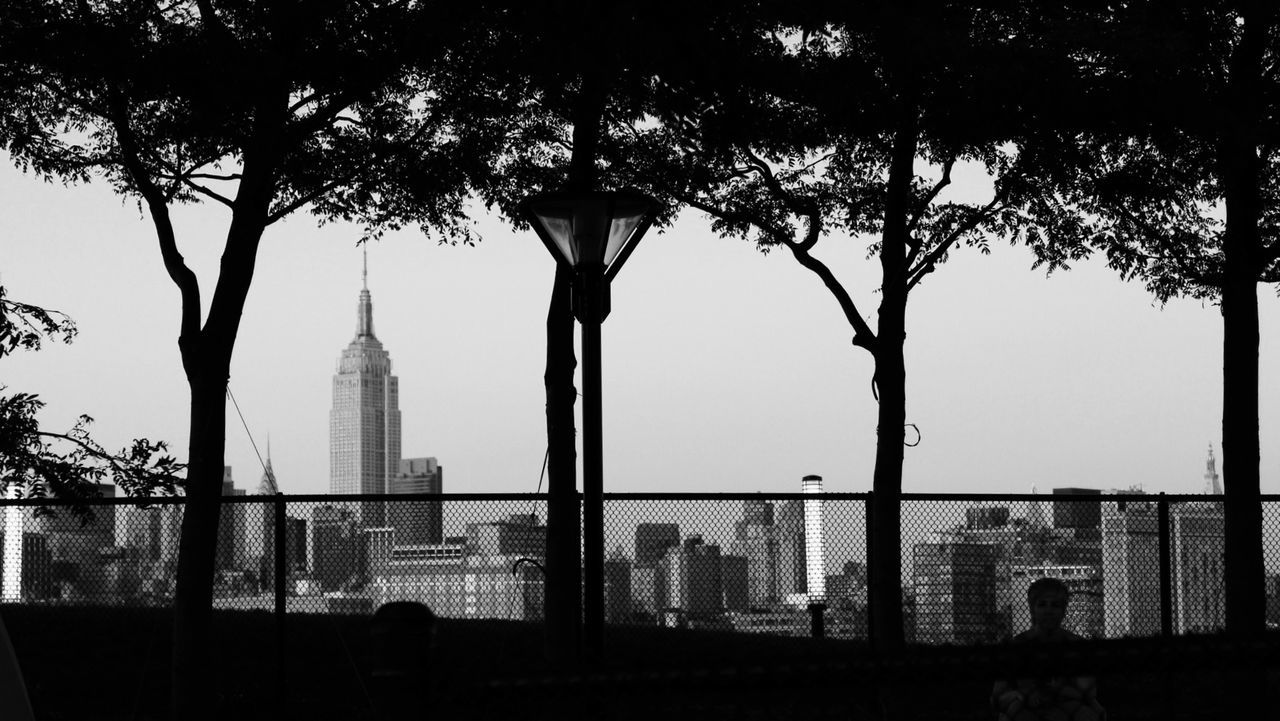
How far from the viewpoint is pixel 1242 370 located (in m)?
13.6

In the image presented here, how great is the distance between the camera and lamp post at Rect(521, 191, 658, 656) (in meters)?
9.91

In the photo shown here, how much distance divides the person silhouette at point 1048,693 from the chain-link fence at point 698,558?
5765 mm

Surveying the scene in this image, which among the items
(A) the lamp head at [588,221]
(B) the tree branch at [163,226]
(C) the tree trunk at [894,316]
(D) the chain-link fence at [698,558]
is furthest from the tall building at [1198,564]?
(B) the tree branch at [163,226]

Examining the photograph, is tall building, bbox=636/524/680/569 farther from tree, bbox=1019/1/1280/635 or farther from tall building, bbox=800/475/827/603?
tree, bbox=1019/1/1280/635

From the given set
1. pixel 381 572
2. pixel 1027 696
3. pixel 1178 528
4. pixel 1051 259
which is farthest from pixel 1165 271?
pixel 1027 696

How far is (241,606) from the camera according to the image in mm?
13055

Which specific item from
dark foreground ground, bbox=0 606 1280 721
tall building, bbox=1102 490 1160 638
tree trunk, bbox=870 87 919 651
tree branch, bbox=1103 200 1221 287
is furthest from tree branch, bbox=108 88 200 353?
tree branch, bbox=1103 200 1221 287

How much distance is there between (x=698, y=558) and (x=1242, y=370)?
197 inches

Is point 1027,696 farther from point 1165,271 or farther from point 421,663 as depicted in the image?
point 1165,271

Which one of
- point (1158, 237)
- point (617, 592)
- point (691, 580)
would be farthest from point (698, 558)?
point (1158, 237)

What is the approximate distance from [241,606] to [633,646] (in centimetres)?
326

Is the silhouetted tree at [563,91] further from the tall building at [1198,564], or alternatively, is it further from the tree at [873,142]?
the tall building at [1198,564]

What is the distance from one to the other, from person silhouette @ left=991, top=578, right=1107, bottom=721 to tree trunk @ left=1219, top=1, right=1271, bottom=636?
6.83 meters

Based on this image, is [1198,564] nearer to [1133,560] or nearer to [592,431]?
[1133,560]
